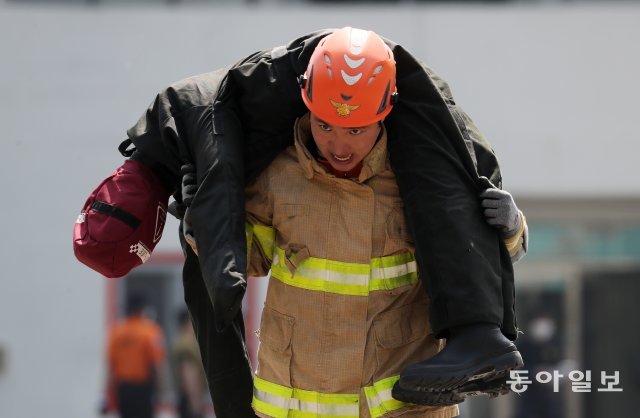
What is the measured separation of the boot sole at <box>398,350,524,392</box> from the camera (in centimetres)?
289

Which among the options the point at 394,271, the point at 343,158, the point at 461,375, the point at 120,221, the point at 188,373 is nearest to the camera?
the point at 461,375

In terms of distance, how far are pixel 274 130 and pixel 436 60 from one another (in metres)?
5.96

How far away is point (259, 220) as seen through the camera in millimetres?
3186

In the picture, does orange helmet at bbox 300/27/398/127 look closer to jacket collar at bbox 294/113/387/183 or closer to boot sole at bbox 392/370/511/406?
jacket collar at bbox 294/113/387/183

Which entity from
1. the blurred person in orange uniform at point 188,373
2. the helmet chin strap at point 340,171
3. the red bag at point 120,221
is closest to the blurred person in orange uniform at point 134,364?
the blurred person in orange uniform at point 188,373

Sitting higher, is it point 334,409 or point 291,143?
point 291,143

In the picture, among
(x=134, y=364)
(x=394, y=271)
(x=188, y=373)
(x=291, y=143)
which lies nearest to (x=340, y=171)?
(x=291, y=143)

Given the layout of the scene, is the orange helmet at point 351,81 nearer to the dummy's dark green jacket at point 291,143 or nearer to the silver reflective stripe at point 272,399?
the dummy's dark green jacket at point 291,143

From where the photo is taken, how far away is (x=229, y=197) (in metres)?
2.98

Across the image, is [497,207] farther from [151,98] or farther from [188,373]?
[188,373]

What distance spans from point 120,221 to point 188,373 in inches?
239

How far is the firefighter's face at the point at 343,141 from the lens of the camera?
2971 millimetres

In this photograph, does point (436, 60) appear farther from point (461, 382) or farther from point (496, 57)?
point (461, 382)

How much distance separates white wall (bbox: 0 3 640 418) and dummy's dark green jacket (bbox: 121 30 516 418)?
5751 millimetres
